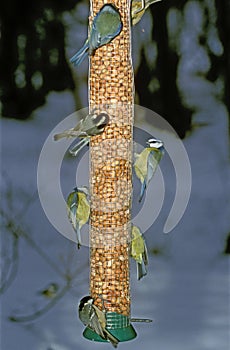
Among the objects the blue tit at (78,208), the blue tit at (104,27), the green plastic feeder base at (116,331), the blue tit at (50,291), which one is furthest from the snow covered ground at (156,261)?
the blue tit at (104,27)

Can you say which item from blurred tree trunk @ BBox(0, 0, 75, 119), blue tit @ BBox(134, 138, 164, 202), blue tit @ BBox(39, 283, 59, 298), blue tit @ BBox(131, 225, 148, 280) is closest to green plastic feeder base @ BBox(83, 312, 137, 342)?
blue tit @ BBox(131, 225, 148, 280)

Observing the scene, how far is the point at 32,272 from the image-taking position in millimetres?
4219

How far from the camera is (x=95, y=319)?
208cm

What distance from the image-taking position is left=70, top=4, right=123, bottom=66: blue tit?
2.01 metres

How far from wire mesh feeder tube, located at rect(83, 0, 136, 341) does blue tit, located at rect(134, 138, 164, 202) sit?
3 centimetres

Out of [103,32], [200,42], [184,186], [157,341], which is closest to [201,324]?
[157,341]

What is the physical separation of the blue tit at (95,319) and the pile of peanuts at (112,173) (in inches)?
3.2

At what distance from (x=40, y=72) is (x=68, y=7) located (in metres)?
0.33

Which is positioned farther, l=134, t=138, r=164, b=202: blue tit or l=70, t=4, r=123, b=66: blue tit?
l=134, t=138, r=164, b=202: blue tit

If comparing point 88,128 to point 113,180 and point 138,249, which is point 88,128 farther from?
point 138,249

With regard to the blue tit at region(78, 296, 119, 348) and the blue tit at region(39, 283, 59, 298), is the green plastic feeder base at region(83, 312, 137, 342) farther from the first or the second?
the blue tit at region(39, 283, 59, 298)

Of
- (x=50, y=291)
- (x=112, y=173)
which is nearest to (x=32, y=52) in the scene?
(x=50, y=291)

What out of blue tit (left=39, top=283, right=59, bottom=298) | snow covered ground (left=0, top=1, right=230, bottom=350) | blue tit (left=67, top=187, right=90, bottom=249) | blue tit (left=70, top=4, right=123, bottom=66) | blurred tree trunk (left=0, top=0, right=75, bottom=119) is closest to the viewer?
blue tit (left=70, top=4, right=123, bottom=66)

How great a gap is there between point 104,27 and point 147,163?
11.9 inches
